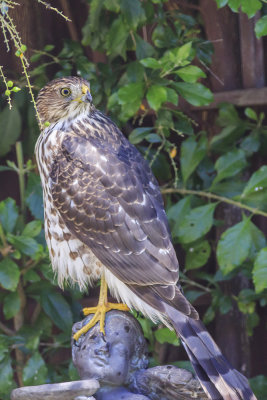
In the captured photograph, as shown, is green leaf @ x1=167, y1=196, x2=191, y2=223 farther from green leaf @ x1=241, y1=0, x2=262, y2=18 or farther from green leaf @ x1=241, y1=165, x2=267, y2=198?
green leaf @ x1=241, y1=0, x2=262, y2=18

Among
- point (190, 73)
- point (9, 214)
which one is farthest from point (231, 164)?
point (9, 214)

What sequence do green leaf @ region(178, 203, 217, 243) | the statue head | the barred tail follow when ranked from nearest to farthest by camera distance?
the barred tail, the statue head, green leaf @ region(178, 203, 217, 243)

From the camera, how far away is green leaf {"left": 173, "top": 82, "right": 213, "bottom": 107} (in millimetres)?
3375

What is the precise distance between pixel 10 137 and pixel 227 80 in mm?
1183

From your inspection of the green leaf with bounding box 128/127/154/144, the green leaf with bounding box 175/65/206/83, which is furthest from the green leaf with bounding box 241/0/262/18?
the green leaf with bounding box 128/127/154/144

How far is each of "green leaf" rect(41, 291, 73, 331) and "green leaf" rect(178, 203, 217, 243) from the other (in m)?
0.69

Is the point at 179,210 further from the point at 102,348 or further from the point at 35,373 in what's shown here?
the point at 102,348

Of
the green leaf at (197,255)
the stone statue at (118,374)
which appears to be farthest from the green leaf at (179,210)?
the stone statue at (118,374)

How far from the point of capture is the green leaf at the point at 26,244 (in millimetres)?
3361

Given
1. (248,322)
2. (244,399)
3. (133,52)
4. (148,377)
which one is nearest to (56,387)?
(148,377)

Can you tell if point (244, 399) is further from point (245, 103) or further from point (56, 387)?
point (245, 103)

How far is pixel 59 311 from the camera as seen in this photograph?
363cm

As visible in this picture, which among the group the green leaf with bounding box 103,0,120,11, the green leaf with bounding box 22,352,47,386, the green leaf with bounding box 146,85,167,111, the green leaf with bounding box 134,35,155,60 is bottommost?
the green leaf with bounding box 22,352,47,386

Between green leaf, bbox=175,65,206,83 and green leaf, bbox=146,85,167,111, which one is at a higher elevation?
green leaf, bbox=175,65,206,83
